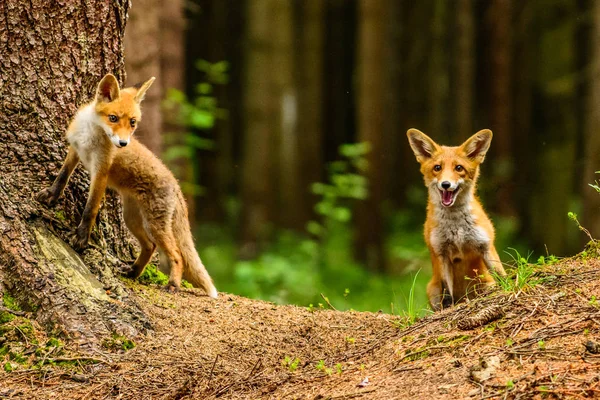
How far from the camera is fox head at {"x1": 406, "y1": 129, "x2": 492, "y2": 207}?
6785 millimetres

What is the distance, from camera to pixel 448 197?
6.80 m

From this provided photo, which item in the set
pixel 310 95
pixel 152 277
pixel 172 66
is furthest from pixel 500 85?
pixel 152 277

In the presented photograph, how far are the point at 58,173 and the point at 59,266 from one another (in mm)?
904

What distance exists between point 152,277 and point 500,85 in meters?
15.5

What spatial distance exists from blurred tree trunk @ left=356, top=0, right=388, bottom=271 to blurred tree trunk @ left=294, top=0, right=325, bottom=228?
193 inches

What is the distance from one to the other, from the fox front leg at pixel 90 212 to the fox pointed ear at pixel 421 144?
302cm

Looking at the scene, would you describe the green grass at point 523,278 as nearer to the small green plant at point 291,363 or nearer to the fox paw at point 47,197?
the small green plant at point 291,363

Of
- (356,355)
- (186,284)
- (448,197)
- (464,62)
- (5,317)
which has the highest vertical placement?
Answer: (464,62)

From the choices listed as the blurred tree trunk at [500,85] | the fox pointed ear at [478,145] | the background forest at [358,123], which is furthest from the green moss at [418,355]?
the blurred tree trunk at [500,85]

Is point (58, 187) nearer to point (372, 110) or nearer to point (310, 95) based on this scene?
point (372, 110)

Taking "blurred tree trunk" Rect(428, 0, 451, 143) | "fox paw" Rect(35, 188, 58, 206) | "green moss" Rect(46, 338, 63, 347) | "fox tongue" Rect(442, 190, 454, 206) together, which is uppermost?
"blurred tree trunk" Rect(428, 0, 451, 143)

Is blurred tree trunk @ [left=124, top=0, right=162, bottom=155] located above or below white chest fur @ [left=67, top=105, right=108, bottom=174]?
above

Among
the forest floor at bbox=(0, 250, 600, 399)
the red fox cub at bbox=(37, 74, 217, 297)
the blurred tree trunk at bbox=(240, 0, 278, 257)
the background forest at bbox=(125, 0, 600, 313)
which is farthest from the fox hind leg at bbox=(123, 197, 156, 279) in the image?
the blurred tree trunk at bbox=(240, 0, 278, 257)

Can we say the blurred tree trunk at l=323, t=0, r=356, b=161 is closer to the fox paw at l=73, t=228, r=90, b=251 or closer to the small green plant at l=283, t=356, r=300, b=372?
the fox paw at l=73, t=228, r=90, b=251
